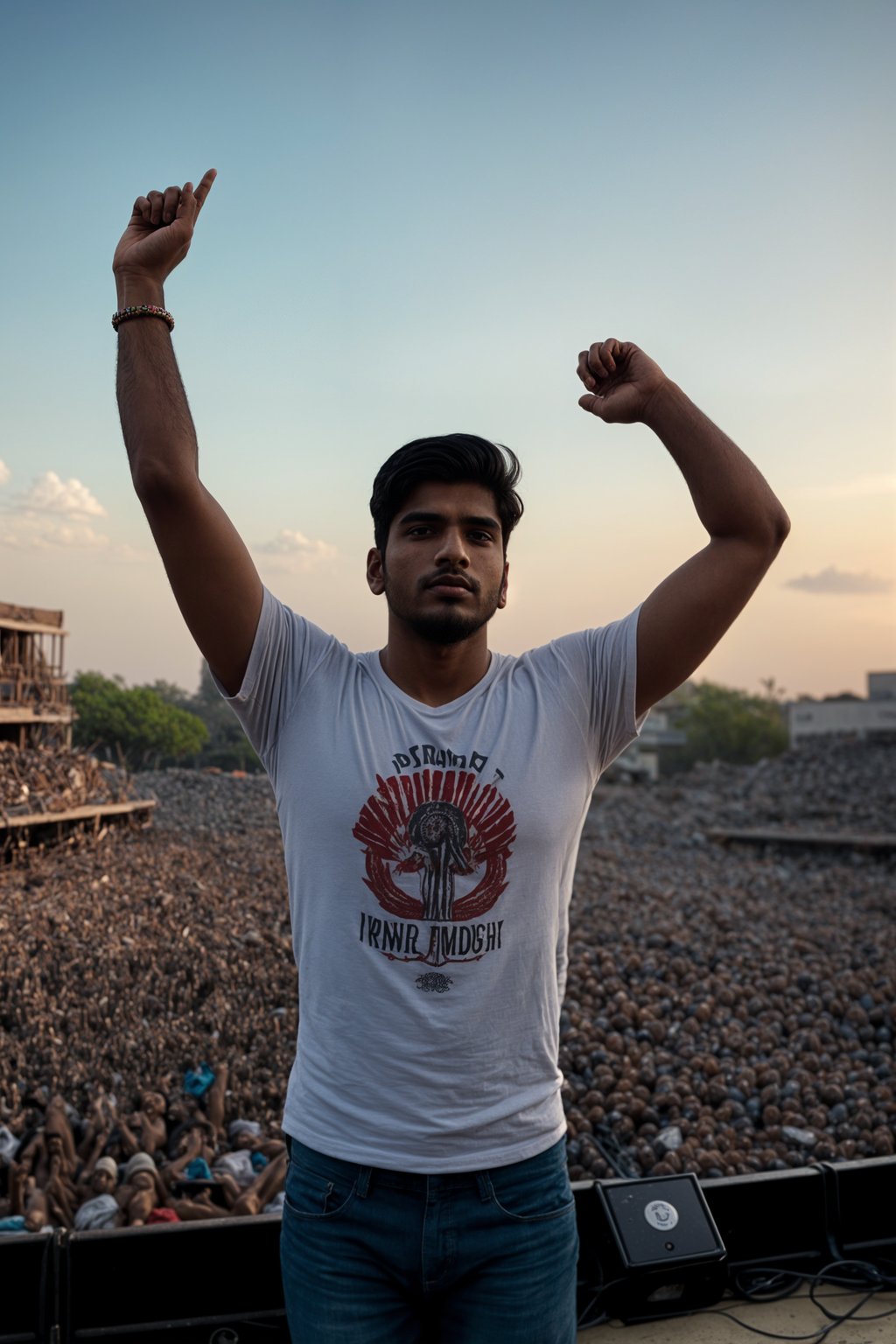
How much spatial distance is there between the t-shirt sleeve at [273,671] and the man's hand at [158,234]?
70cm

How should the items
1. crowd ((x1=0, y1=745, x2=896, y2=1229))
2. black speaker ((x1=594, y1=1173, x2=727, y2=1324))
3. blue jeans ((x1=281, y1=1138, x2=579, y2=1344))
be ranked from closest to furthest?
blue jeans ((x1=281, y1=1138, x2=579, y2=1344)) → black speaker ((x1=594, y1=1173, x2=727, y2=1324)) → crowd ((x1=0, y1=745, x2=896, y2=1229))

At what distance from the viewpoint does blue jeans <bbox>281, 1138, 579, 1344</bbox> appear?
1.80m

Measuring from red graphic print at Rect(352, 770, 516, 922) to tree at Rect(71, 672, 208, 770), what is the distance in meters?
19.9

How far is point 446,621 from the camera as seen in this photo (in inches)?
78.1

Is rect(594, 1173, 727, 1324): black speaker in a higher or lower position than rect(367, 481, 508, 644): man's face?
lower

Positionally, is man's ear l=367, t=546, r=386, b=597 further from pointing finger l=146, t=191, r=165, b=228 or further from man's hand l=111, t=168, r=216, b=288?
pointing finger l=146, t=191, r=165, b=228

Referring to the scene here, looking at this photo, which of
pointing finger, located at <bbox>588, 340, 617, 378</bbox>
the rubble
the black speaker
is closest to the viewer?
pointing finger, located at <bbox>588, 340, 617, 378</bbox>

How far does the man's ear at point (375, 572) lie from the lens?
7.18 ft

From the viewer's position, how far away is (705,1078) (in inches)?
231

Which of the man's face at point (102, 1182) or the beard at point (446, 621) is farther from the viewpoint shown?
the man's face at point (102, 1182)

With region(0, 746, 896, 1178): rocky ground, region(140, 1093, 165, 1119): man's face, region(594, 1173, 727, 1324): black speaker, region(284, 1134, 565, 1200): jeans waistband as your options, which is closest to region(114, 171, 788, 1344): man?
region(284, 1134, 565, 1200): jeans waistband

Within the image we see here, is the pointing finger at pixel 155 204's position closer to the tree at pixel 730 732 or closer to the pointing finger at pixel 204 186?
the pointing finger at pixel 204 186

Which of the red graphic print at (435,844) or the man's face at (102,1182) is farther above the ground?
the red graphic print at (435,844)

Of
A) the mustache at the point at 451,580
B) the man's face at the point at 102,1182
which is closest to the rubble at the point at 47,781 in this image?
the man's face at the point at 102,1182
